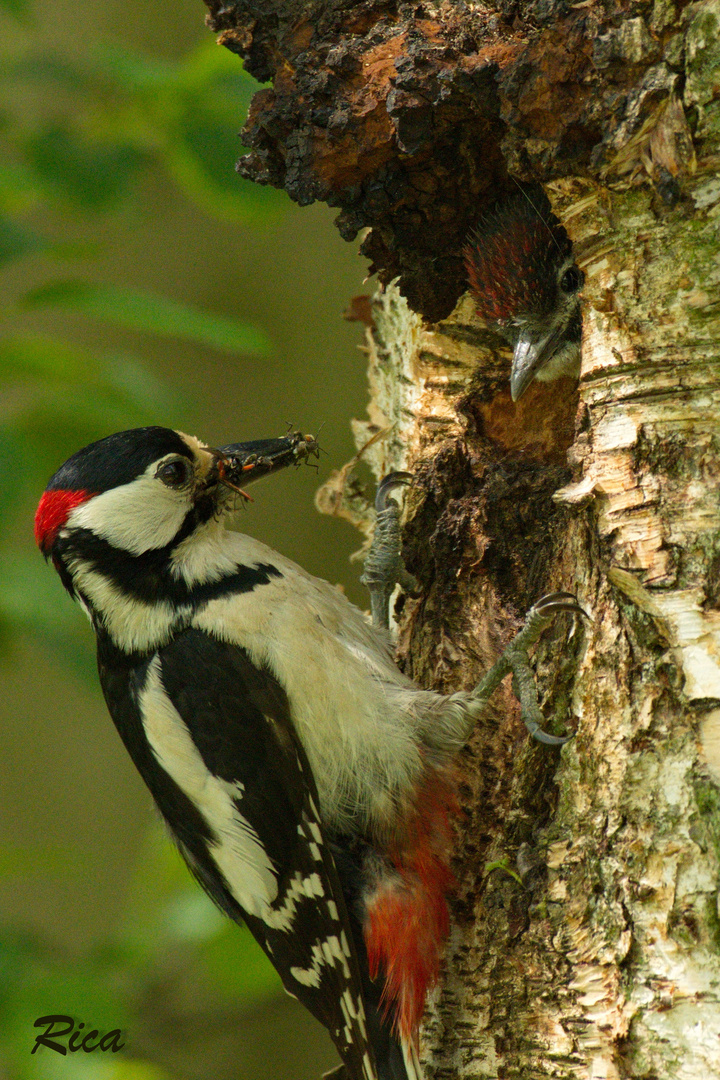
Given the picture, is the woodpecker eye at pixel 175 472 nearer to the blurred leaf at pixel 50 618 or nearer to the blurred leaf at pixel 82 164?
the blurred leaf at pixel 50 618

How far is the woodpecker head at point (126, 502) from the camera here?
2195 millimetres

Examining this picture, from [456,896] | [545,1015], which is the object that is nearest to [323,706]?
[456,896]

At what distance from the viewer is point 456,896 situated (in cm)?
201

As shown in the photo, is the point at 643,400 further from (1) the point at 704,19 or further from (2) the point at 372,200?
(2) the point at 372,200

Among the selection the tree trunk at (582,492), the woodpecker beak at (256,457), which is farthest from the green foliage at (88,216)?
the tree trunk at (582,492)

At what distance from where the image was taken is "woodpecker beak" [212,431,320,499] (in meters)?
2.36

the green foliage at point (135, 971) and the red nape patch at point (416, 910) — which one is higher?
the red nape patch at point (416, 910)

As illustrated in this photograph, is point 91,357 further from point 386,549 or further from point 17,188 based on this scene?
point 386,549

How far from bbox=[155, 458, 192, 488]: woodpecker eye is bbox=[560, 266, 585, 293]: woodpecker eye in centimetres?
91

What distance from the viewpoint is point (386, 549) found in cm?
254

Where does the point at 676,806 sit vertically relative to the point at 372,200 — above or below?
below

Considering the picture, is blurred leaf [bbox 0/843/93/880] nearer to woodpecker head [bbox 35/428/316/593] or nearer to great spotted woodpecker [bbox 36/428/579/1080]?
great spotted woodpecker [bbox 36/428/579/1080]

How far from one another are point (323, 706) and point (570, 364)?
90 centimetres

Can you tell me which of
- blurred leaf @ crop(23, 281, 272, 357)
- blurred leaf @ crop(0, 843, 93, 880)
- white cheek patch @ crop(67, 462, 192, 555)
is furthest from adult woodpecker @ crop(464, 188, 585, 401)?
blurred leaf @ crop(0, 843, 93, 880)
